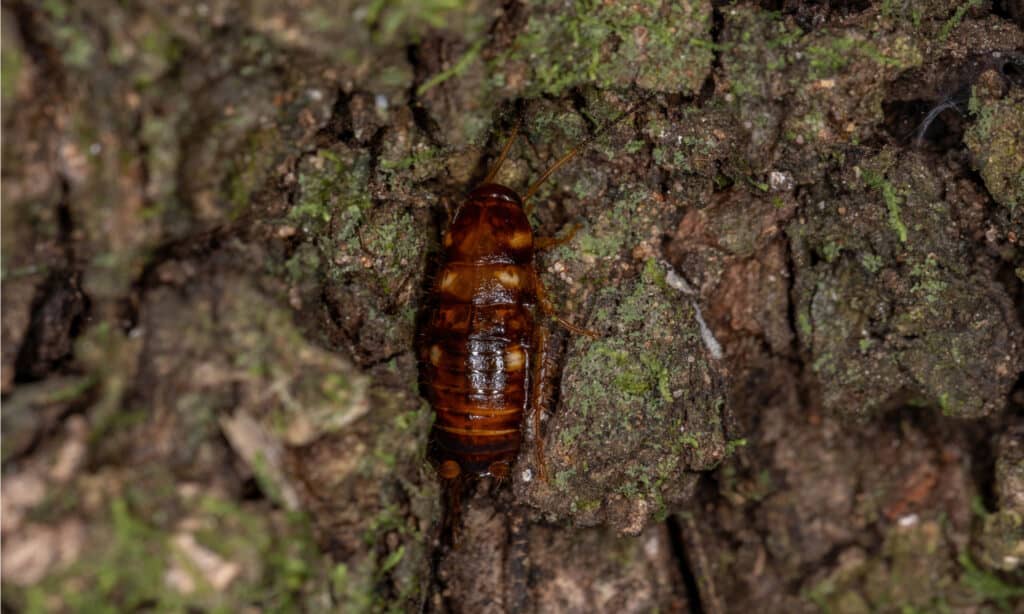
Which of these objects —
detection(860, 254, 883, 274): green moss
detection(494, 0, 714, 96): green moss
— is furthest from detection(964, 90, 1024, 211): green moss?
detection(494, 0, 714, 96): green moss

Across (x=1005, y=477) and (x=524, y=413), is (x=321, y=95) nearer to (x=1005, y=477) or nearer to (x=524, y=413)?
(x=524, y=413)

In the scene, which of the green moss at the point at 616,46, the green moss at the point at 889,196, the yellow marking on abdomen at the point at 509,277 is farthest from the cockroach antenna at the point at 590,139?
the green moss at the point at 889,196

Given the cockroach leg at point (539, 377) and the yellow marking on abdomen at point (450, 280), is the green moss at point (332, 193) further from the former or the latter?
the cockroach leg at point (539, 377)

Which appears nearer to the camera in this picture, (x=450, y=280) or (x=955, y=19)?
(x=955, y=19)

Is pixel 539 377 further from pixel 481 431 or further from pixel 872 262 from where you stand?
pixel 872 262

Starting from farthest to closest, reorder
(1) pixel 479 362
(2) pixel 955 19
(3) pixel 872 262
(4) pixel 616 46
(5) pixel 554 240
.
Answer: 1. (1) pixel 479 362
2. (5) pixel 554 240
3. (3) pixel 872 262
4. (2) pixel 955 19
5. (4) pixel 616 46

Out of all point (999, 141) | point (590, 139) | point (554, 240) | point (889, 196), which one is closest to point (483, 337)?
point (554, 240)

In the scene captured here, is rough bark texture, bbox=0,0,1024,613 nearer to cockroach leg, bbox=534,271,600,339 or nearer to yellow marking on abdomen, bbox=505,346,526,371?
cockroach leg, bbox=534,271,600,339
